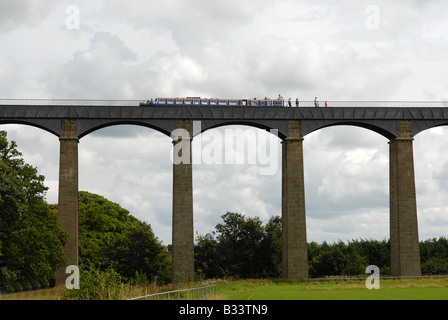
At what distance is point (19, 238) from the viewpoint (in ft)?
137

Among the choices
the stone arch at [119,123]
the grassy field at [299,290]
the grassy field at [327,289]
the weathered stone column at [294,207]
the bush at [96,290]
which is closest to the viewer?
the bush at [96,290]

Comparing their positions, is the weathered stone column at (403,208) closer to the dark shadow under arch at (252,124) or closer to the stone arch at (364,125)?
the stone arch at (364,125)

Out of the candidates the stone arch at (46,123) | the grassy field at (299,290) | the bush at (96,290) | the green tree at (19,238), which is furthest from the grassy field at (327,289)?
the stone arch at (46,123)

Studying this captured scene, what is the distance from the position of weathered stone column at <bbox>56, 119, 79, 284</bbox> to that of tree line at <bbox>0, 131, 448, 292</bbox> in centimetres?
159

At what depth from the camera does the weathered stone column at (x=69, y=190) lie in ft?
165

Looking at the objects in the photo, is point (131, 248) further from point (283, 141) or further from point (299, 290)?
point (299, 290)

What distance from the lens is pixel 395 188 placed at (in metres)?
55.4

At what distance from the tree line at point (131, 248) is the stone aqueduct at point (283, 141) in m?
3.88

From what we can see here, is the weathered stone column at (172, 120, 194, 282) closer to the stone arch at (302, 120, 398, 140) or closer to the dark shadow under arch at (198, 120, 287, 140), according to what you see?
the dark shadow under arch at (198, 120, 287, 140)

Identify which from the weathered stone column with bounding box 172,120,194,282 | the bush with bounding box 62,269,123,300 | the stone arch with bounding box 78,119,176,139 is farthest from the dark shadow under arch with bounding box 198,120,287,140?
the bush with bounding box 62,269,123,300

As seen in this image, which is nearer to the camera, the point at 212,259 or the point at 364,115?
the point at 364,115
